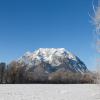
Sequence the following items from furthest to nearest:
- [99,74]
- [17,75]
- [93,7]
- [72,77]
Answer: [72,77]
[17,75]
[99,74]
[93,7]

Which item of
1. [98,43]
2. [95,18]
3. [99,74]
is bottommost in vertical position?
[99,74]

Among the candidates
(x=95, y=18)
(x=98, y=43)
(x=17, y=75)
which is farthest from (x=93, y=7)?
(x=17, y=75)

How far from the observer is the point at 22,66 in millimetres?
98000

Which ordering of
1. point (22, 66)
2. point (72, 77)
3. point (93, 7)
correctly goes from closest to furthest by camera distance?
point (93, 7) < point (22, 66) < point (72, 77)

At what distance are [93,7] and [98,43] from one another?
2292mm
